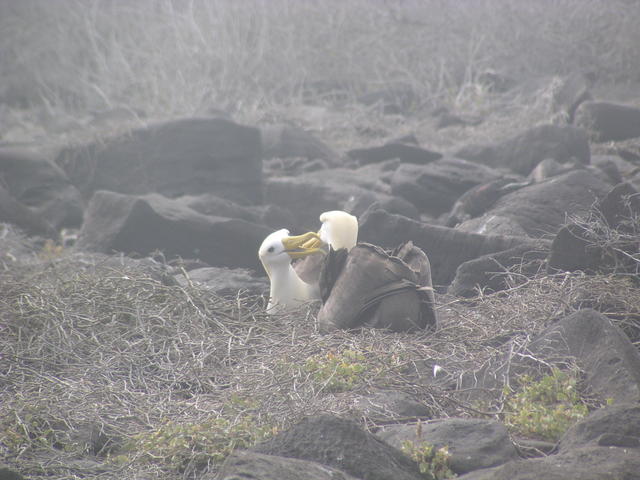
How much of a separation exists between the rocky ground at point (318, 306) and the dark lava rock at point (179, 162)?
0.03 m

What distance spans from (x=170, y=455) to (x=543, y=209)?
13.1 ft

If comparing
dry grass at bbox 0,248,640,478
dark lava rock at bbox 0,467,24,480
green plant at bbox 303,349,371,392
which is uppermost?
dark lava rock at bbox 0,467,24,480

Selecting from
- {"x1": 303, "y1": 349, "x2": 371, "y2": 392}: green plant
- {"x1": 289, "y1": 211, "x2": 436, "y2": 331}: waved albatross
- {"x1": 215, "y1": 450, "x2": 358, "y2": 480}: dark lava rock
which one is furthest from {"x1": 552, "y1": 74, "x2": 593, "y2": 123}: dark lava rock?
{"x1": 215, "y1": 450, "x2": 358, "y2": 480}: dark lava rock

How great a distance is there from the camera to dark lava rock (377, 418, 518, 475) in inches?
105

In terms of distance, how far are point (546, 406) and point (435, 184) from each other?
4.79 metres

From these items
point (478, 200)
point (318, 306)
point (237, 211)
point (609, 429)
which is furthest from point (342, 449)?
point (237, 211)

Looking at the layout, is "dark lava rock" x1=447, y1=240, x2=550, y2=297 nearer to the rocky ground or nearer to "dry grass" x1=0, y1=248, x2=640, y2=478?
the rocky ground

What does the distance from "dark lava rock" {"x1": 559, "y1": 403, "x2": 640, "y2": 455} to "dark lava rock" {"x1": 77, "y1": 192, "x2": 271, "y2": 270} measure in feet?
14.2

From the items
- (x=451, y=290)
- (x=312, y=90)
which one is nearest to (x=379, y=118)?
(x=312, y=90)

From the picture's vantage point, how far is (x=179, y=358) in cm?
404

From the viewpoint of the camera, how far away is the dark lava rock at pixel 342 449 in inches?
99.7

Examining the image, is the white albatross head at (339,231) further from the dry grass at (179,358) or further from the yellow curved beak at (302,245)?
the dry grass at (179,358)

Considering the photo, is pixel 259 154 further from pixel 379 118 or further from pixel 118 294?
pixel 118 294

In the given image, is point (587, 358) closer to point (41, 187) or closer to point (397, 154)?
point (397, 154)
